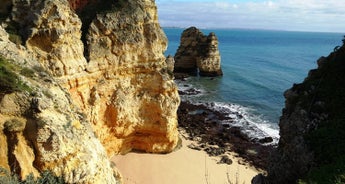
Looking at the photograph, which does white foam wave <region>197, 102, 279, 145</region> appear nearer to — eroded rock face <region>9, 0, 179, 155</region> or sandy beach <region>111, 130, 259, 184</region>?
sandy beach <region>111, 130, 259, 184</region>

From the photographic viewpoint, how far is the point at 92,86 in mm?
21578

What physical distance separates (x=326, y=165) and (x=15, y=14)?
17123 millimetres

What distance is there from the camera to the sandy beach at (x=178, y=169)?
2295 centimetres

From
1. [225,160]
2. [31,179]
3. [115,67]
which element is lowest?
[225,160]

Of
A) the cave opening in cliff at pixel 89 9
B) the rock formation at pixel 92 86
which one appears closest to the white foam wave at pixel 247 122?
the rock formation at pixel 92 86

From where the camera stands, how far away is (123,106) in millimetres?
23594

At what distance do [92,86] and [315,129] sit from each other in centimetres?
1442

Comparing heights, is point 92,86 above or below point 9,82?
below

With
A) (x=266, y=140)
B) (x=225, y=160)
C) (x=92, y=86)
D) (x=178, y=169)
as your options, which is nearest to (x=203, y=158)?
(x=225, y=160)

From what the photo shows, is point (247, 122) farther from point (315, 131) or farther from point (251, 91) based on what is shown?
point (315, 131)

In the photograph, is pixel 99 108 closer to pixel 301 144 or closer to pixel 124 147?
pixel 124 147

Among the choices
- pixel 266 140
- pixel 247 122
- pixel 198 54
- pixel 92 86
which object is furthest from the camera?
pixel 198 54

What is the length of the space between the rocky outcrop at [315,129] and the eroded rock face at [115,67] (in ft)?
40.2

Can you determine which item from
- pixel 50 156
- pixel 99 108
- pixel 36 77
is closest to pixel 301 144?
pixel 50 156
